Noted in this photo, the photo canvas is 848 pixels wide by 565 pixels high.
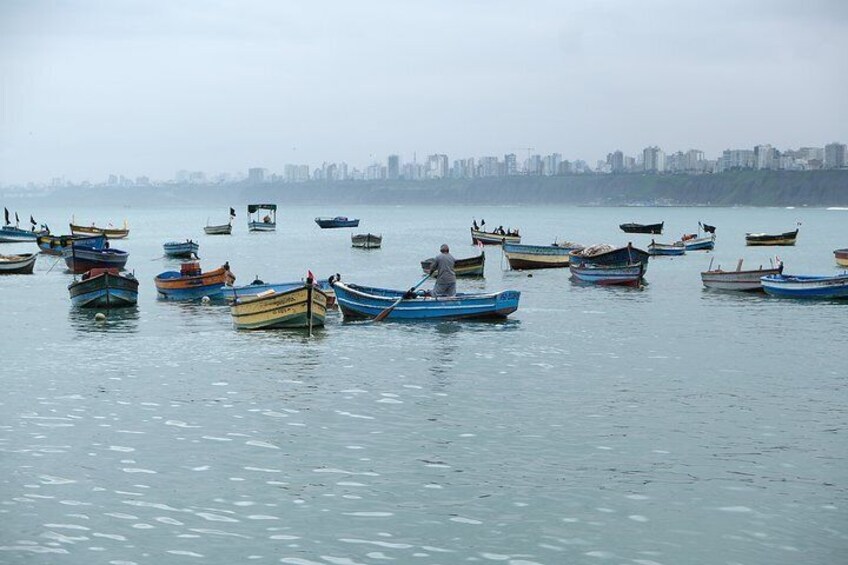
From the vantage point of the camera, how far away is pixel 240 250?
11694 centimetres

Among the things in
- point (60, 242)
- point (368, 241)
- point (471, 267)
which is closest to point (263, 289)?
point (471, 267)

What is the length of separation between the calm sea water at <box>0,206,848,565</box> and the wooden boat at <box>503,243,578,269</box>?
118 feet

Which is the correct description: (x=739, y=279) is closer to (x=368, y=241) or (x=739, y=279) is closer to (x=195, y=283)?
(x=195, y=283)

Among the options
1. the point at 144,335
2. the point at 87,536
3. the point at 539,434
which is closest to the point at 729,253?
the point at 144,335

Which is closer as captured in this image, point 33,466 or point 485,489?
point 485,489

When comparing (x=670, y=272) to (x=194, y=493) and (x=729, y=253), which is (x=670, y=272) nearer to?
(x=729, y=253)

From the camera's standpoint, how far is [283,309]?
37.0 m

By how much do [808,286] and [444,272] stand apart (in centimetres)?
2175

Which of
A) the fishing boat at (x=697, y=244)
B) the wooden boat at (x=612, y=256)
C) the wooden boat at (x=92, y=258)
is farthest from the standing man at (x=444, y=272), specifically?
the fishing boat at (x=697, y=244)

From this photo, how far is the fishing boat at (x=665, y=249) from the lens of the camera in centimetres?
9412

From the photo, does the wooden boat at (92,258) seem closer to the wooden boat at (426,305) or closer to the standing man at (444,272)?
the wooden boat at (426,305)

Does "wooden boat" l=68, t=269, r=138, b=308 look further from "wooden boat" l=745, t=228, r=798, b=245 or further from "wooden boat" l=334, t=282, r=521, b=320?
"wooden boat" l=745, t=228, r=798, b=245

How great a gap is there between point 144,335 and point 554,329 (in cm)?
1543

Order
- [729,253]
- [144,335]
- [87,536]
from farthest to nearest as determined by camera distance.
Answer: [729,253]
[144,335]
[87,536]
